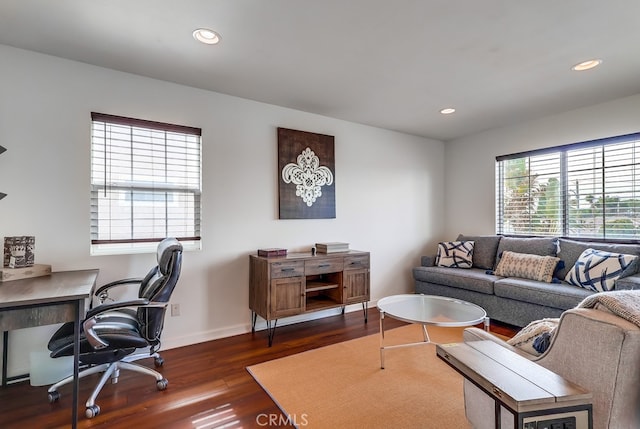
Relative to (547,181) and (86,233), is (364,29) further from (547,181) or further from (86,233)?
(547,181)

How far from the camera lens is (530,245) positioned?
3605mm

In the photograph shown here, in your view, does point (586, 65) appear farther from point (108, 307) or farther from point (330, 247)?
point (108, 307)

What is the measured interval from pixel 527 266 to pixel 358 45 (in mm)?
2943

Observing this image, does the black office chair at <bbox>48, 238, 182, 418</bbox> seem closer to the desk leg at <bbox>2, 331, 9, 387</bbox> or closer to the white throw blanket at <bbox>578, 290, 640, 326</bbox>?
the desk leg at <bbox>2, 331, 9, 387</bbox>

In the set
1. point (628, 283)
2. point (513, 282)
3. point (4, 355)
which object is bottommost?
point (4, 355)

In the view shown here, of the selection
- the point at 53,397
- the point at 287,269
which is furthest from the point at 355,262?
the point at 53,397

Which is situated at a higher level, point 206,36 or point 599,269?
point 206,36

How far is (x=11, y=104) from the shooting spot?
2.22m

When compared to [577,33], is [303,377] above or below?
below

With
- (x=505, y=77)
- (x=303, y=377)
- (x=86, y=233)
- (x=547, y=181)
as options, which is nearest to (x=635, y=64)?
(x=505, y=77)

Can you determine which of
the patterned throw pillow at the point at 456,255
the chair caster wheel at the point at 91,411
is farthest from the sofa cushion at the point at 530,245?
the chair caster wheel at the point at 91,411

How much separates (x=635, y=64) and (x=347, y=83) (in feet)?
7.69

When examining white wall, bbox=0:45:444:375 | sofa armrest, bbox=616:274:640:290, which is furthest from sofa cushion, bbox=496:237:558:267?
white wall, bbox=0:45:444:375

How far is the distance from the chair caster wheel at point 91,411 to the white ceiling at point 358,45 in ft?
7.86
